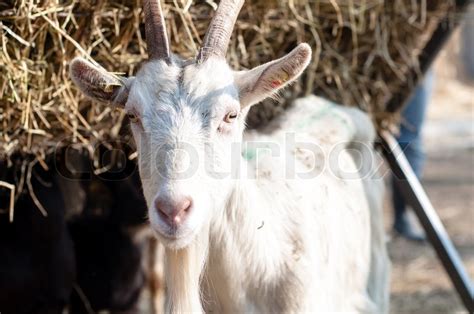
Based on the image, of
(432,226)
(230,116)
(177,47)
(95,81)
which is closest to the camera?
(230,116)

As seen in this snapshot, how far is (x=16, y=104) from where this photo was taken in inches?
147

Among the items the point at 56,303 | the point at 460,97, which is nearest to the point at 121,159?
the point at 56,303

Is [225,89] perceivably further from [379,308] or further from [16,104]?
[379,308]

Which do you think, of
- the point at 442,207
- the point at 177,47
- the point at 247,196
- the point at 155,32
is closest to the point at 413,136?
the point at 442,207

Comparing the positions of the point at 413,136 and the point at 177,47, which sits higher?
the point at 177,47

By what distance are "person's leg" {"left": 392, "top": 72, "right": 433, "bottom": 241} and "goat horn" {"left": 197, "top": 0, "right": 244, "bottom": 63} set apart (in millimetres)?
3180

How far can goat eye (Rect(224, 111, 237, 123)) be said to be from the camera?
→ 3129 millimetres

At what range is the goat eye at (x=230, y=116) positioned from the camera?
3.13 m

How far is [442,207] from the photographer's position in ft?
25.8

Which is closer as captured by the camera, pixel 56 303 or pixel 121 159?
pixel 56 303

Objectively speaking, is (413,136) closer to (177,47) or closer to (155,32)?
(177,47)

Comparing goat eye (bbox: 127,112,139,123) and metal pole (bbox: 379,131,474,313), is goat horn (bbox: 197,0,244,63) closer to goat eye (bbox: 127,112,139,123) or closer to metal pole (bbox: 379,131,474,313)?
goat eye (bbox: 127,112,139,123)

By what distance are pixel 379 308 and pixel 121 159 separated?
1.60 meters

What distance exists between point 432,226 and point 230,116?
1.82 meters
